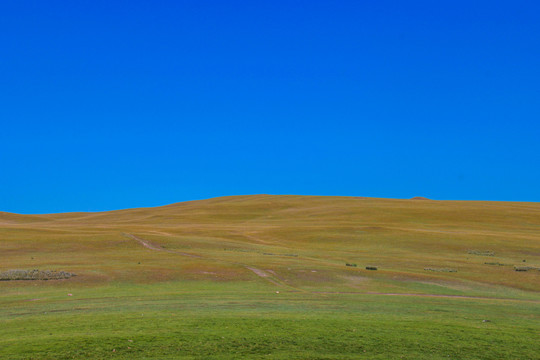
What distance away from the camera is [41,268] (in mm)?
40438

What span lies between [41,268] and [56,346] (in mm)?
26490

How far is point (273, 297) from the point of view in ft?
96.9

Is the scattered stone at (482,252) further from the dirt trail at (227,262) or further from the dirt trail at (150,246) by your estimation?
the dirt trail at (150,246)

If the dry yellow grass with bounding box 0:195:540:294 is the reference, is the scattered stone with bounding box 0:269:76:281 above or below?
below

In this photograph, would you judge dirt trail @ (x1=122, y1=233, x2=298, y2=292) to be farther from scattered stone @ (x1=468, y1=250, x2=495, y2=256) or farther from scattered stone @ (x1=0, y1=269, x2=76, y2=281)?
scattered stone @ (x1=468, y1=250, x2=495, y2=256)

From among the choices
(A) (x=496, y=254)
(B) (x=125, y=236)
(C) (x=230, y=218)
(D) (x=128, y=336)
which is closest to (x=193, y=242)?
(B) (x=125, y=236)

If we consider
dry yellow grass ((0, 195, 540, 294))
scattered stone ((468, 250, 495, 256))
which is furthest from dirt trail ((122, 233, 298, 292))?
scattered stone ((468, 250, 495, 256))

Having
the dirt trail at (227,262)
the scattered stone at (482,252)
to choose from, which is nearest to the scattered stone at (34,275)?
the dirt trail at (227,262)

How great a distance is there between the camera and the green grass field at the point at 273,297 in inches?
691

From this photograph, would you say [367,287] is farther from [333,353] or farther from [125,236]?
[125,236]

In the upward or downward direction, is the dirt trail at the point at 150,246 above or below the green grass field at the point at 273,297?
above

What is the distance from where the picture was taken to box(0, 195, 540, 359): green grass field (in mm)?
17547

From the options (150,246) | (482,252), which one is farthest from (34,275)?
(482,252)

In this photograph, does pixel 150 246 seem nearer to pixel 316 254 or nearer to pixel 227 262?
pixel 227 262
